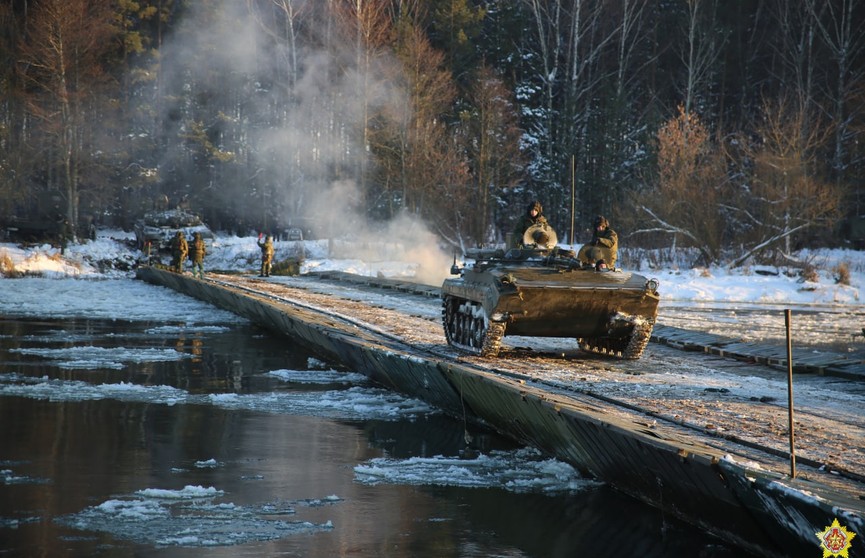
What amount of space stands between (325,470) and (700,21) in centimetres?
4343

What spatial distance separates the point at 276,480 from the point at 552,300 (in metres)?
5.73

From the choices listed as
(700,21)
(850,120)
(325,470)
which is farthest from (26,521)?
(700,21)

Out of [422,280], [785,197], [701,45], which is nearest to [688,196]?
[785,197]

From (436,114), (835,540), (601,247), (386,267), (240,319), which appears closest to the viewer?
(835,540)

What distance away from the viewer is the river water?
8.03 metres

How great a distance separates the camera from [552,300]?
14641 millimetres

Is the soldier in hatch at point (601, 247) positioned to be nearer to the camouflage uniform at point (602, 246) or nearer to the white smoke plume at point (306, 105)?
the camouflage uniform at point (602, 246)

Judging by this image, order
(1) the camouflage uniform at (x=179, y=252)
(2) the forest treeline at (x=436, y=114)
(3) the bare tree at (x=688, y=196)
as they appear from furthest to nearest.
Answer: (2) the forest treeline at (x=436, y=114)
(3) the bare tree at (x=688, y=196)
(1) the camouflage uniform at (x=179, y=252)

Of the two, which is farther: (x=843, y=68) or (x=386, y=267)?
(x=843, y=68)

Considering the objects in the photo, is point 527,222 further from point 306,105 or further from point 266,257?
point 306,105

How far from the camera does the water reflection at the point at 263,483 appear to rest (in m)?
8.02

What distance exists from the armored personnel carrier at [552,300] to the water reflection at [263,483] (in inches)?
65.2

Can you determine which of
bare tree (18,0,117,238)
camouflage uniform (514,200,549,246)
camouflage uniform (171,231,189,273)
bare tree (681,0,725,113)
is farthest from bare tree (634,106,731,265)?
bare tree (18,0,117,238)

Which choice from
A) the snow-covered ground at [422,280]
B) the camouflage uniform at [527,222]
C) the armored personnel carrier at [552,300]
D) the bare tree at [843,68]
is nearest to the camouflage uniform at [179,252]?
the snow-covered ground at [422,280]
